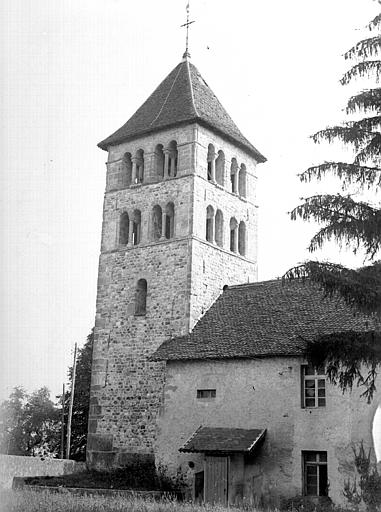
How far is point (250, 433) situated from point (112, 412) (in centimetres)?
693

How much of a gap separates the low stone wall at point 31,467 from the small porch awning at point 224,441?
711 cm

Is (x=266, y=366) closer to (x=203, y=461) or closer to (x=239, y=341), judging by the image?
(x=239, y=341)

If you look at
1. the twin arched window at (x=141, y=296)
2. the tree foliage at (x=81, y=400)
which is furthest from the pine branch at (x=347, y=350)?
the tree foliage at (x=81, y=400)

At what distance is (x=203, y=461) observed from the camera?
21.6 metres

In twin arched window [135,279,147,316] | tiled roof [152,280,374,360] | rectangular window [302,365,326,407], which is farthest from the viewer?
twin arched window [135,279,147,316]

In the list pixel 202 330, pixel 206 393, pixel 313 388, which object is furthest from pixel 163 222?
pixel 313 388

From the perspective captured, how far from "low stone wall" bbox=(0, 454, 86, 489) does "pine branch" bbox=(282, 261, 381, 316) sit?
16288 millimetres

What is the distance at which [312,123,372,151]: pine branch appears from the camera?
1281 cm

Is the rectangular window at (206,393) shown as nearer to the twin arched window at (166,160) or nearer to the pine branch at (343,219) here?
the twin arched window at (166,160)

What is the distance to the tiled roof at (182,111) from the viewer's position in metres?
28.8

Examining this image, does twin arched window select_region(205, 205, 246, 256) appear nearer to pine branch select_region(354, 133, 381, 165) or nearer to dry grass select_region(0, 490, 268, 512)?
dry grass select_region(0, 490, 268, 512)

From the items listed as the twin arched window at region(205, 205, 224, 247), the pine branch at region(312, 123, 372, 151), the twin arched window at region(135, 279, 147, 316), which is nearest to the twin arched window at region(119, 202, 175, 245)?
the twin arched window at region(205, 205, 224, 247)

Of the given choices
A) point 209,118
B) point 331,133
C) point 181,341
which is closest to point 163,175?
point 209,118

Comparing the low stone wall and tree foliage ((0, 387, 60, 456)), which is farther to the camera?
tree foliage ((0, 387, 60, 456))
